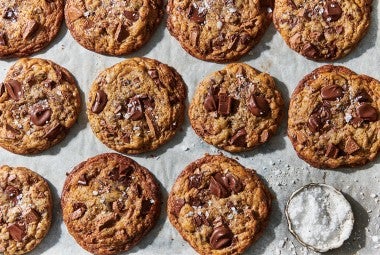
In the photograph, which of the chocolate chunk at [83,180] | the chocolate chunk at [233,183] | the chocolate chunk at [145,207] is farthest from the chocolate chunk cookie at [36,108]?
the chocolate chunk at [233,183]

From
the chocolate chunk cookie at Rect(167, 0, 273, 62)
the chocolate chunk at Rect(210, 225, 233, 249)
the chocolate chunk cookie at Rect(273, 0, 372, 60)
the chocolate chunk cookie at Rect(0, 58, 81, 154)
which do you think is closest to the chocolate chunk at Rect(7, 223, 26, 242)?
the chocolate chunk cookie at Rect(0, 58, 81, 154)

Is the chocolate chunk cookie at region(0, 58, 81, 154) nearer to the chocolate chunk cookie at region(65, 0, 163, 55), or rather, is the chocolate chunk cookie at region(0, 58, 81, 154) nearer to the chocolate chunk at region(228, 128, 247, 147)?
the chocolate chunk cookie at region(65, 0, 163, 55)

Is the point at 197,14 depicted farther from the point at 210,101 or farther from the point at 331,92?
the point at 331,92

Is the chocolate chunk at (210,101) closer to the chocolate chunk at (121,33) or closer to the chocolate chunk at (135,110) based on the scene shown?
the chocolate chunk at (135,110)

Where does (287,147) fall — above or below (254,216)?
above

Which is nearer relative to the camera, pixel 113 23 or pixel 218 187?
pixel 218 187

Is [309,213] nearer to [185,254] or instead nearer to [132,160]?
[185,254]

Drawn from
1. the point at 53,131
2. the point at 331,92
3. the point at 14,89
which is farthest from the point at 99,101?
the point at 331,92

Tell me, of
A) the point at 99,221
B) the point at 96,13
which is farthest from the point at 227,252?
the point at 96,13
